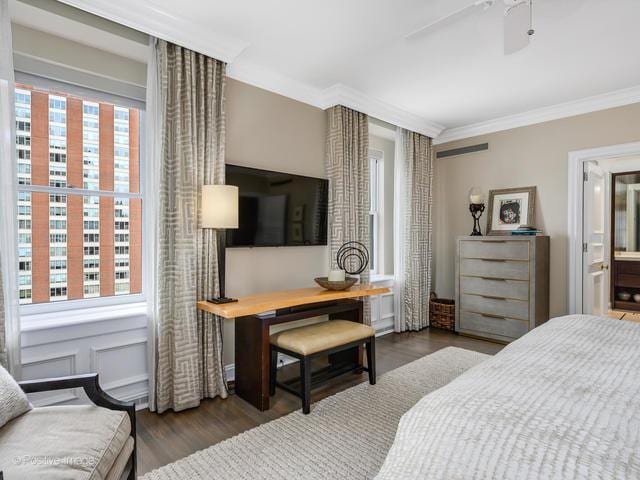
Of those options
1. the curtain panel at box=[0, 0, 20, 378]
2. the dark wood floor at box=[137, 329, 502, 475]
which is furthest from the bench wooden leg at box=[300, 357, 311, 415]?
the curtain panel at box=[0, 0, 20, 378]

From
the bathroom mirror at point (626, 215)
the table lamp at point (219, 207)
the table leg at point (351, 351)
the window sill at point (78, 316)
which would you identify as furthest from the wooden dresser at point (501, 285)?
the window sill at point (78, 316)

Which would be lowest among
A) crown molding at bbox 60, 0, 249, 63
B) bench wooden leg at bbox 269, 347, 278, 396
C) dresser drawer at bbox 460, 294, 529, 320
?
bench wooden leg at bbox 269, 347, 278, 396

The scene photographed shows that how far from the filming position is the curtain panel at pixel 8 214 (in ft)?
6.37

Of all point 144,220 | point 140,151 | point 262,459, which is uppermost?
point 140,151

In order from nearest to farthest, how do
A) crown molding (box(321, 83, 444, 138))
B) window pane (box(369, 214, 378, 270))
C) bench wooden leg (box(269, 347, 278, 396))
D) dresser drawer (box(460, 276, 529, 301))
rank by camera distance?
bench wooden leg (box(269, 347, 278, 396))
crown molding (box(321, 83, 444, 138))
dresser drawer (box(460, 276, 529, 301))
window pane (box(369, 214, 378, 270))

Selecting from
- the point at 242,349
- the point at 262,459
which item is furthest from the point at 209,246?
the point at 262,459

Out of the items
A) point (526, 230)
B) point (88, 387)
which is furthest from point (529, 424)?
point (526, 230)

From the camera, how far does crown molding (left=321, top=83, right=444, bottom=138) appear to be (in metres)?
3.60

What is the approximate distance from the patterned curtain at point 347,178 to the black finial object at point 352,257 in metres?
0.06

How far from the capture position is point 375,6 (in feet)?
7.56

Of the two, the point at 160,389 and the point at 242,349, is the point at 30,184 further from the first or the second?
the point at 242,349

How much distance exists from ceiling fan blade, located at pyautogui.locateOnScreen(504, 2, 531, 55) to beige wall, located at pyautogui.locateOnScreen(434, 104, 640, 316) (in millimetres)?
2512

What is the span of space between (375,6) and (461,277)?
3192mm

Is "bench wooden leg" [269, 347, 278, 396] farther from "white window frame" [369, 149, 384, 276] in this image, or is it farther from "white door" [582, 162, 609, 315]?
"white door" [582, 162, 609, 315]
